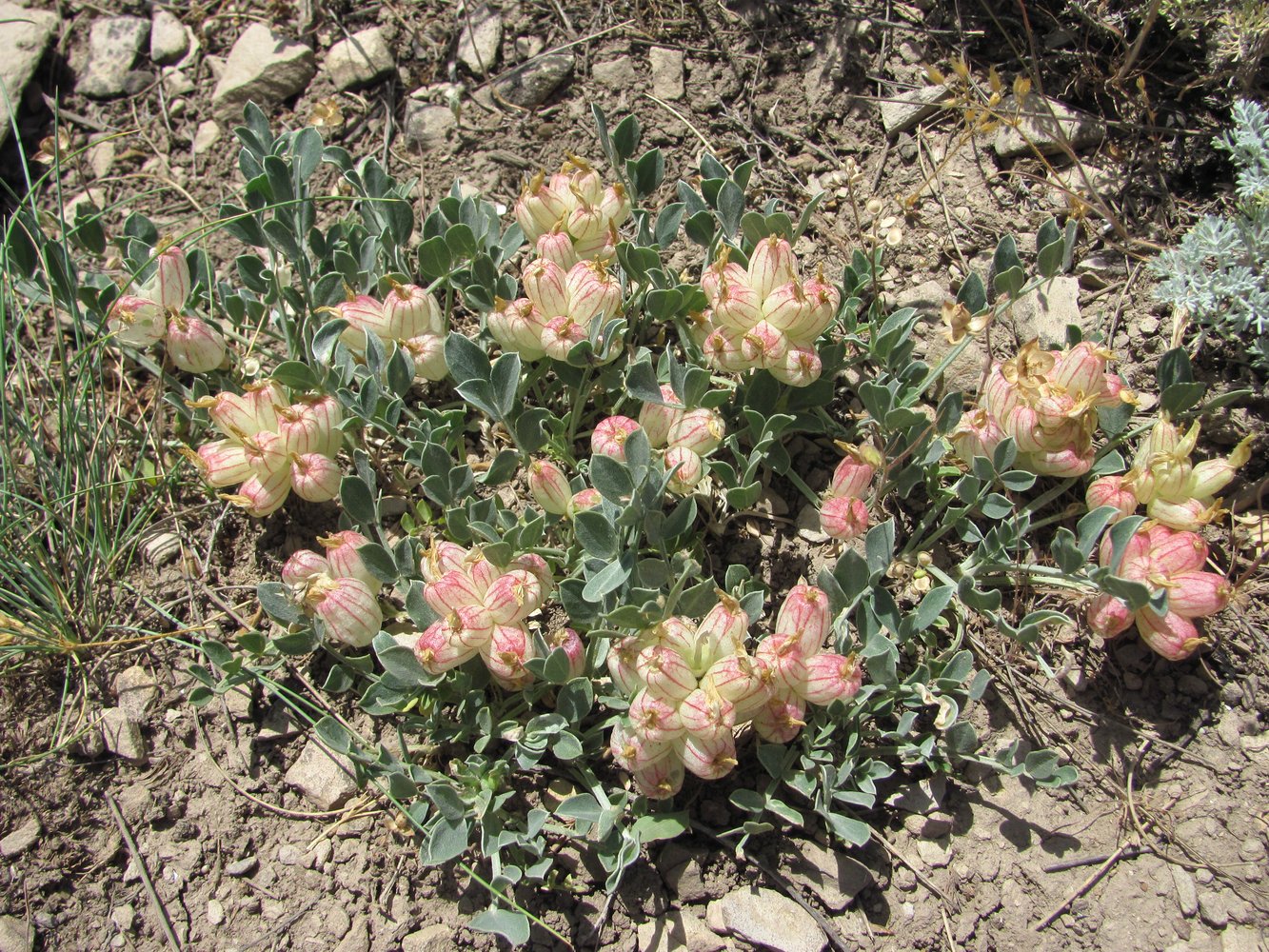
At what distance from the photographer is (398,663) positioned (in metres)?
2.30

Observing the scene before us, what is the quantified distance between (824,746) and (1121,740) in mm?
872

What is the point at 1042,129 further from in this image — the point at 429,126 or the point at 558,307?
the point at 429,126

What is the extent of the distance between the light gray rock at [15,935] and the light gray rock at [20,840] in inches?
6.2

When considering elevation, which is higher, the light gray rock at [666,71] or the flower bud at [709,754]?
the light gray rock at [666,71]

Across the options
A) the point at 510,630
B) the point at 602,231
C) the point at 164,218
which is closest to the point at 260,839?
the point at 510,630

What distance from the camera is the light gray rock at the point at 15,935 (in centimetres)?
244

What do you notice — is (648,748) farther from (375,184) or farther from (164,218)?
(164,218)

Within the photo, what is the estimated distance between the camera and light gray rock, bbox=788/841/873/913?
2.39m

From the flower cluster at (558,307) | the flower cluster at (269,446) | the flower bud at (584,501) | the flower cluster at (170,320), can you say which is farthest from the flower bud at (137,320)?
the flower bud at (584,501)

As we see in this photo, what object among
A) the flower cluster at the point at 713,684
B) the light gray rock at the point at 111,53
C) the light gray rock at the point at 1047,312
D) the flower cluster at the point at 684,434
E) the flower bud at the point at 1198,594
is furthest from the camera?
the light gray rock at the point at 111,53

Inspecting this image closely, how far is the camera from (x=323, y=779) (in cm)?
266

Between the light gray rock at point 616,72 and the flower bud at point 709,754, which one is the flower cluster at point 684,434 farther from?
the light gray rock at point 616,72

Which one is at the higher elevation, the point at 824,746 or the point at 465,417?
the point at 465,417

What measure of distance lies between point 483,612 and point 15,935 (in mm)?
1520
